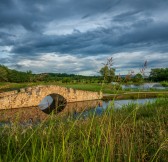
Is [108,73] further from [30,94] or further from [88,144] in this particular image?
[30,94]

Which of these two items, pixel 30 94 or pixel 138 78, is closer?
pixel 138 78

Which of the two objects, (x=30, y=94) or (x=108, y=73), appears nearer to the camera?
(x=108, y=73)

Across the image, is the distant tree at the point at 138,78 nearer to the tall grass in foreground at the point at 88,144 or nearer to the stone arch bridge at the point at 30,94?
the tall grass in foreground at the point at 88,144

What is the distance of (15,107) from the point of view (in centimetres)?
3241

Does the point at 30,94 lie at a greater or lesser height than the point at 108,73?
lesser

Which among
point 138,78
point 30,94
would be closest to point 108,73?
point 138,78

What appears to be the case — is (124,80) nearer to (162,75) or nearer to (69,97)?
(69,97)

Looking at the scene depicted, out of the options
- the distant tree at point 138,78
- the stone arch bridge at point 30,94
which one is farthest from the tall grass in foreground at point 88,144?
the stone arch bridge at point 30,94

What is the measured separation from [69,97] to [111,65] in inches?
1340

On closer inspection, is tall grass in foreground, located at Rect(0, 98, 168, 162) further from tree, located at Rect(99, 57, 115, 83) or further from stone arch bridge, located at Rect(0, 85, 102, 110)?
stone arch bridge, located at Rect(0, 85, 102, 110)

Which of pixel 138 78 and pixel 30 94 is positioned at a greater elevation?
pixel 138 78

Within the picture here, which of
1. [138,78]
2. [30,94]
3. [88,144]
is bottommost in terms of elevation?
[30,94]

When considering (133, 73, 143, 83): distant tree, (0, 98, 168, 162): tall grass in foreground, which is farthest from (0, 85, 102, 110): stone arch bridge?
(133, 73, 143, 83): distant tree

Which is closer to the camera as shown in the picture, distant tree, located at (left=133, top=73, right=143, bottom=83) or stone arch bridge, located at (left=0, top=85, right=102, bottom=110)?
distant tree, located at (left=133, top=73, right=143, bottom=83)
